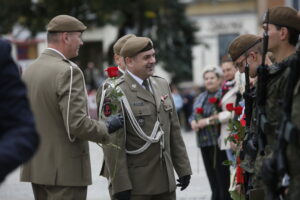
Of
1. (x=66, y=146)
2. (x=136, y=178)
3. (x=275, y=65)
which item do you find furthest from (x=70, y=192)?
(x=275, y=65)

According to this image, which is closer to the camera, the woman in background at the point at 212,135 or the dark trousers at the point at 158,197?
the dark trousers at the point at 158,197

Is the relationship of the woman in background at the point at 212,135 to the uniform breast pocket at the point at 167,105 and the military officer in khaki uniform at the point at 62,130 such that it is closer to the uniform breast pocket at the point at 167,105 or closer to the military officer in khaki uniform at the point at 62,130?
the uniform breast pocket at the point at 167,105

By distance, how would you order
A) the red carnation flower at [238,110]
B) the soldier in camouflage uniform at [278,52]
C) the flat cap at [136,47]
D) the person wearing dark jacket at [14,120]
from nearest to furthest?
1. the person wearing dark jacket at [14,120]
2. the soldier in camouflage uniform at [278,52]
3. the flat cap at [136,47]
4. the red carnation flower at [238,110]

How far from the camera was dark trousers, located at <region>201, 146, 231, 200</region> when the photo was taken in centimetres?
869

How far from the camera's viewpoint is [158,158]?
238 inches

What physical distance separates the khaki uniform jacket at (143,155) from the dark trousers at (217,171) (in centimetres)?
251

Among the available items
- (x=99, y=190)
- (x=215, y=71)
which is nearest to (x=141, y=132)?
(x=215, y=71)

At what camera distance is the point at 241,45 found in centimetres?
584

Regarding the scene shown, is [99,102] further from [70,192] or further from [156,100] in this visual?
[70,192]

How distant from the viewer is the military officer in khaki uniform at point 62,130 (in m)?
5.33

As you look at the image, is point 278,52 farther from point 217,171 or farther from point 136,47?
point 217,171

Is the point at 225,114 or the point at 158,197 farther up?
the point at 158,197

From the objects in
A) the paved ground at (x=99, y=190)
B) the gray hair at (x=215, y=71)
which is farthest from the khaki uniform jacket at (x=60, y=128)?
the paved ground at (x=99, y=190)

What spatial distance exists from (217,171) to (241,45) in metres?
3.17
